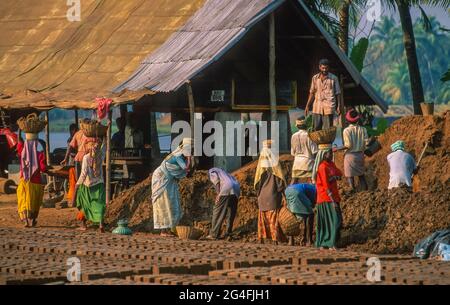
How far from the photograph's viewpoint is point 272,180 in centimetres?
1861

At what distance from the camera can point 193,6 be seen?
82.1 feet

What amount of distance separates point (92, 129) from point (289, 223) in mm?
3478

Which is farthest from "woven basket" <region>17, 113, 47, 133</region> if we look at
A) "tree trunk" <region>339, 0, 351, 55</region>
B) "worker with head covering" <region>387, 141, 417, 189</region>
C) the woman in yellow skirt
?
"tree trunk" <region>339, 0, 351, 55</region>

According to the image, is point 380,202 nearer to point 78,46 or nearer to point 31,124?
point 31,124

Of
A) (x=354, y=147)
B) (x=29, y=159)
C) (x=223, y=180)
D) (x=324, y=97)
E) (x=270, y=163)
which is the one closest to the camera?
(x=270, y=163)

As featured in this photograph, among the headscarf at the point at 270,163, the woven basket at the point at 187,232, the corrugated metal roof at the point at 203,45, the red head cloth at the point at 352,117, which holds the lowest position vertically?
the woven basket at the point at 187,232

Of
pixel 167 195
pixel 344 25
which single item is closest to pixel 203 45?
pixel 167 195

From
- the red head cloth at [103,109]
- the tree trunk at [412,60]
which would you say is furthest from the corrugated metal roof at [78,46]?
the tree trunk at [412,60]

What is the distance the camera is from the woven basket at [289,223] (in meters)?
18.6

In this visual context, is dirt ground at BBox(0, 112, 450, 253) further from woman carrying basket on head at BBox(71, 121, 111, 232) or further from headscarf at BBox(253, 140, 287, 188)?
headscarf at BBox(253, 140, 287, 188)

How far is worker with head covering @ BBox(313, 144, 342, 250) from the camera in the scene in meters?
17.2

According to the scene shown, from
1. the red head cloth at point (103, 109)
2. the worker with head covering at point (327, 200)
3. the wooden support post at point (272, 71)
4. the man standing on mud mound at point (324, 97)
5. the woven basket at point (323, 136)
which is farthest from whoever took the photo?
the wooden support post at point (272, 71)

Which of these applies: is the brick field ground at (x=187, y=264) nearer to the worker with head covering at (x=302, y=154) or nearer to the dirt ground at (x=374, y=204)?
the dirt ground at (x=374, y=204)
